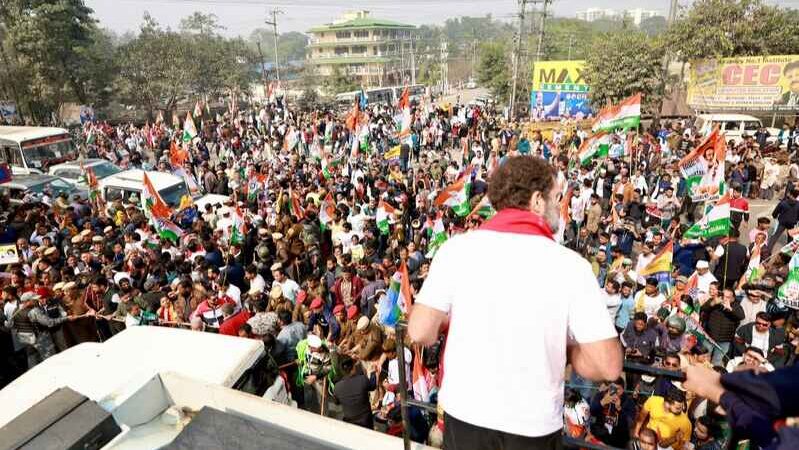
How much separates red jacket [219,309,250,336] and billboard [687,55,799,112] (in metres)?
25.9

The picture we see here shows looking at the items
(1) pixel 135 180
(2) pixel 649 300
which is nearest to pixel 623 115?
(2) pixel 649 300

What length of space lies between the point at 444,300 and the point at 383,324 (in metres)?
5.23

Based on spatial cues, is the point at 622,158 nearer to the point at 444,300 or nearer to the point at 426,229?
the point at 426,229

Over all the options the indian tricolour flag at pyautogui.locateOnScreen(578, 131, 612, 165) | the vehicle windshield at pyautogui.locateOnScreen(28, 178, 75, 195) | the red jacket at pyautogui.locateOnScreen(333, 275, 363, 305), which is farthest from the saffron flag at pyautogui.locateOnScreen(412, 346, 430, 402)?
the vehicle windshield at pyautogui.locateOnScreen(28, 178, 75, 195)

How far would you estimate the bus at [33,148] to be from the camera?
17.4m

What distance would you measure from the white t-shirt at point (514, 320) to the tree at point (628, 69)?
26852 mm

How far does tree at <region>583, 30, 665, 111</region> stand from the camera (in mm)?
25328

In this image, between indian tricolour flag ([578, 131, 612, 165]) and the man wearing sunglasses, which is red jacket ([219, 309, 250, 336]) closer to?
the man wearing sunglasses

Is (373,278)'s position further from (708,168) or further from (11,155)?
(11,155)

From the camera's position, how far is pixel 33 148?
1798cm

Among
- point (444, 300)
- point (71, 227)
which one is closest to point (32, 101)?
point (71, 227)

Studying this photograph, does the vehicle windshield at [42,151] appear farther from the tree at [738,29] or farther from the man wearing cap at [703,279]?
the tree at [738,29]

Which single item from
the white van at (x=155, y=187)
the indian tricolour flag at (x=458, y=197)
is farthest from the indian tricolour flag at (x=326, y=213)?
the white van at (x=155, y=187)

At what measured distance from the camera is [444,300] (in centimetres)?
185
